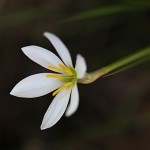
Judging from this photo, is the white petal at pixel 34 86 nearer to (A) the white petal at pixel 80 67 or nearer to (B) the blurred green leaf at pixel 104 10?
(A) the white petal at pixel 80 67

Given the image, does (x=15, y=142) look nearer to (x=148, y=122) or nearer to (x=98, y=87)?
(x=98, y=87)

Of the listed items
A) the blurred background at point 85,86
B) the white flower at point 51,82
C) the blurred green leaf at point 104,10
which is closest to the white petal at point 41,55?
the white flower at point 51,82

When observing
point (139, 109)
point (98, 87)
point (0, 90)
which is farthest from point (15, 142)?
point (139, 109)

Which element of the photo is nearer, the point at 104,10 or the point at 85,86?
the point at 104,10

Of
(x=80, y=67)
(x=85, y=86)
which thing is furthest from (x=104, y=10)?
(x=85, y=86)

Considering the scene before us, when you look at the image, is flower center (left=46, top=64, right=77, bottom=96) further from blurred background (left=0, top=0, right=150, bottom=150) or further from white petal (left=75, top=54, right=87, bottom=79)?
blurred background (left=0, top=0, right=150, bottom=150)

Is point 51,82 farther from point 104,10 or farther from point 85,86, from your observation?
point 85,86

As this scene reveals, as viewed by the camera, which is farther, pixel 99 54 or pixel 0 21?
pixel 99 54
